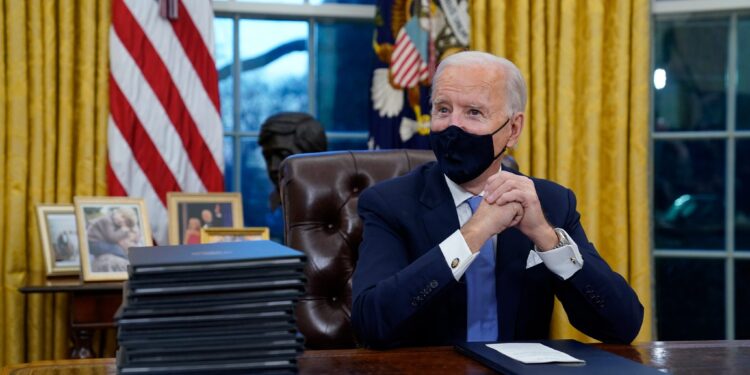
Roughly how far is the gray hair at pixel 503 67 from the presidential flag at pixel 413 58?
1.46 metres

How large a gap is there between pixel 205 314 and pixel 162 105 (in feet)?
7.58

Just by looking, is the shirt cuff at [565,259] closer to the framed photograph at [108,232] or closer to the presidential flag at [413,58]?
the framed photograph at [108,232]

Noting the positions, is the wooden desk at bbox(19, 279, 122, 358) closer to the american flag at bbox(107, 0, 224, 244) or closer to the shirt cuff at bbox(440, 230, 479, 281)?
the american flag at bbox(107, 0, 224, 244)

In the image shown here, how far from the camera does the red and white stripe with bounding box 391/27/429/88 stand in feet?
11.2

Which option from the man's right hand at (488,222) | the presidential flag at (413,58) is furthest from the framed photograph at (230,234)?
the man's right hand at (488,222)

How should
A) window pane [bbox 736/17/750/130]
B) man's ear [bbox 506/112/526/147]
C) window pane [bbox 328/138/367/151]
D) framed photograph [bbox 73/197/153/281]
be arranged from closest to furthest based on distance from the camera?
man's ear [bbox 506/112/526/147] < framed photograph [bbox 73/197/153/281] < window pane [bbox 736/17/750/130] < window pane [bbox 328/138/367/151]

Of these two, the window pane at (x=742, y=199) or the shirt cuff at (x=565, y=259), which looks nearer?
the shirt cuff at (x=565, y=259)

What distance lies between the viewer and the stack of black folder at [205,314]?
3.54 ft

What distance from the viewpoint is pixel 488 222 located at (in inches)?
67.1

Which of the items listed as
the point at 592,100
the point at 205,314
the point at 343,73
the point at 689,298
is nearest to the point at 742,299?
the point at 689,298

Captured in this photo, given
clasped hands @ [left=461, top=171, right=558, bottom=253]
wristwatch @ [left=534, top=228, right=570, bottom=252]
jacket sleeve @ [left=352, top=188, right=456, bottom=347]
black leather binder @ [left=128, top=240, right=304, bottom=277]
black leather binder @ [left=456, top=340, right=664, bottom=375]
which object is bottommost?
black leather binder @ [left=456, top=340, right=664, bottom=375]

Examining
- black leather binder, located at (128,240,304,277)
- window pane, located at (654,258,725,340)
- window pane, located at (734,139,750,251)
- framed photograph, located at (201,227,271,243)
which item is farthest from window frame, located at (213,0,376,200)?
black leather binder, located at (128,240,304,277)

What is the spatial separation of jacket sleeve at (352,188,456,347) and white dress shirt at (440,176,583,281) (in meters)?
0.02

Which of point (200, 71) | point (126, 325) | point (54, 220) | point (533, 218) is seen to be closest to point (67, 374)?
point (126, 325)
